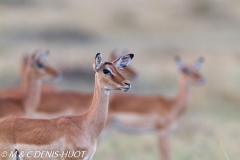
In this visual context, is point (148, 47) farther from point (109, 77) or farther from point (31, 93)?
point (109, 77)

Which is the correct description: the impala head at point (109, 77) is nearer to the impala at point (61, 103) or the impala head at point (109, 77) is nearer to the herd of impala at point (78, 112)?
the herd of impala at point (78, 112)

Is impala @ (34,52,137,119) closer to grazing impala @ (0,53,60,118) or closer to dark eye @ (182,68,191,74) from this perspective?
grazing impala @ (0,53,60,118)

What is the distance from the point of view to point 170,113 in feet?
36.4

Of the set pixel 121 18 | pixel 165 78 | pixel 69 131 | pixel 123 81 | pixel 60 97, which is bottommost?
pixel 69 131

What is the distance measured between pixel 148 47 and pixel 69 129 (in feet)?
47.4

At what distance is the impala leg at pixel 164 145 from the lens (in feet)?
35.4

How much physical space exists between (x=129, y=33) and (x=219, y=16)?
337 cm

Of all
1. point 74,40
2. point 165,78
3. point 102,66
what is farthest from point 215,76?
point 102,66

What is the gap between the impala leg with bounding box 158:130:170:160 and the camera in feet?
35.4

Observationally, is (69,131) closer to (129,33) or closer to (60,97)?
(60,97)

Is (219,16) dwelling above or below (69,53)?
above

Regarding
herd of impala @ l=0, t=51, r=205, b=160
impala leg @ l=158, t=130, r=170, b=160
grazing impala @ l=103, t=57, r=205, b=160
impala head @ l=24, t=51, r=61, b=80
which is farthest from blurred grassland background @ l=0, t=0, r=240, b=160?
impala head @ l=24, t=51, r=61, b=80

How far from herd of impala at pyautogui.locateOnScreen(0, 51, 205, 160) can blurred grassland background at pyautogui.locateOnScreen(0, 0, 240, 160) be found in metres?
0.52

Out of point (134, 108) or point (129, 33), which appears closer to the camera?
point (134, 108)
